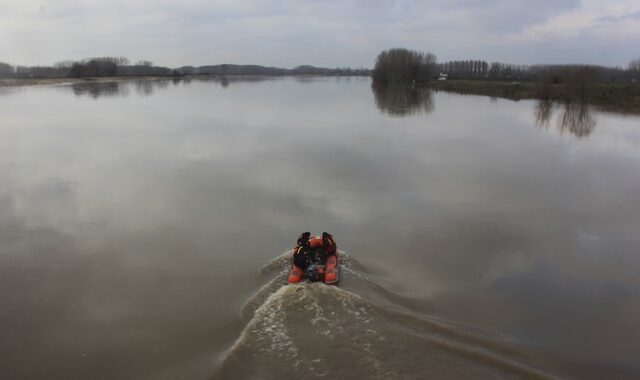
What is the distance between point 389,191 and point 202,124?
21160 millimetres

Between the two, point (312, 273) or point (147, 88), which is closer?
point (312, 273)

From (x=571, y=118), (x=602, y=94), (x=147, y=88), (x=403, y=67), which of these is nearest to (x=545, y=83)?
(x=602, y=94)

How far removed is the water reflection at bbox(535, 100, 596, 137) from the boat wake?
26.2 metres

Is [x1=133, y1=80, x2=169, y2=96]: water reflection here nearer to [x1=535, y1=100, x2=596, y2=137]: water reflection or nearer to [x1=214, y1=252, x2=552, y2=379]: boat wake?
[x1=535, y1=100, x2=596, y2=137]: water reflection

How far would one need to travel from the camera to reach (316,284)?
9.61m

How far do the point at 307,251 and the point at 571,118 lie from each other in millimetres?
34594

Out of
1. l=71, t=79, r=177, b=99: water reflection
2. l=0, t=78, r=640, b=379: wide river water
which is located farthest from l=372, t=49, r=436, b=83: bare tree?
l=0, t=78, r=640, b=379: wide river water

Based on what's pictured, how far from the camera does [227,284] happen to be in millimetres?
10578

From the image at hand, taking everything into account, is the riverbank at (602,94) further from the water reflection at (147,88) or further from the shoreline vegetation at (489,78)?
the water reflection at (147,88)

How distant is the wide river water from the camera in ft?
26.3

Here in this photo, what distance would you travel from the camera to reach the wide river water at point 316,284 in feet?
26.3

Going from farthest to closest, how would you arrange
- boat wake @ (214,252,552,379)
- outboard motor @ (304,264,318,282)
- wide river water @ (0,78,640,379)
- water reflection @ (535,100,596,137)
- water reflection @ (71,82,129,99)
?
water reflection @ (71,82,129,99) → water reflection @ (535,100,596,137) → outboard motor @ (304,264,318,282) → wide river water @ (0,78,640,379) → boat wake @ (214,252,552,379)

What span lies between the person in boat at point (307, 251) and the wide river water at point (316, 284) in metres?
0.62

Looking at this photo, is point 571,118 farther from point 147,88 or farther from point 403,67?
point 147,88
